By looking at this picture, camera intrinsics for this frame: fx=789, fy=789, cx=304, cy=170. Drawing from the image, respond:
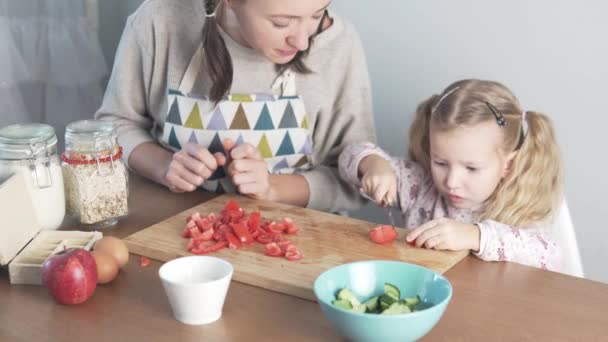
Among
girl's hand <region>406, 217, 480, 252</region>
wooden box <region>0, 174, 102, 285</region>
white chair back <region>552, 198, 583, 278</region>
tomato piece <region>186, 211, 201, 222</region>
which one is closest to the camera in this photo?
wooden box <region>0, 174, 102, 285</region>

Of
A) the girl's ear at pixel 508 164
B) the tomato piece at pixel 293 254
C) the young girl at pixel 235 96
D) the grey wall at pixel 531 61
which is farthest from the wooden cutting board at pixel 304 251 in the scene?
the grey wall at pixel 531 61

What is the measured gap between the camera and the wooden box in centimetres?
120

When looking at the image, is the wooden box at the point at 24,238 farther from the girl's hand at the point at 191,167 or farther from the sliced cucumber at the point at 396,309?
the sliced cucumber at the point at 396,309

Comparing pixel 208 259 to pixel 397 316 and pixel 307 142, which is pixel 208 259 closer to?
pixel 397 316

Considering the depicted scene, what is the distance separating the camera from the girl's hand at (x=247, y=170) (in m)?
1.56

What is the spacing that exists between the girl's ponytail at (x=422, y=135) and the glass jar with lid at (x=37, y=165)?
753 millimetres

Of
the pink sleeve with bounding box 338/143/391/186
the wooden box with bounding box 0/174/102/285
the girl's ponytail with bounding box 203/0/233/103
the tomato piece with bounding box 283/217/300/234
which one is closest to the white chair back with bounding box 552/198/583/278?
the pink sleeve with bounding box 338/143/391/186

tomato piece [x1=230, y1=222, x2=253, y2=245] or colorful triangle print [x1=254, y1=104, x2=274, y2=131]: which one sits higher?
colorful triangle print [x1=254, y1=104, x2=274, y2=131]

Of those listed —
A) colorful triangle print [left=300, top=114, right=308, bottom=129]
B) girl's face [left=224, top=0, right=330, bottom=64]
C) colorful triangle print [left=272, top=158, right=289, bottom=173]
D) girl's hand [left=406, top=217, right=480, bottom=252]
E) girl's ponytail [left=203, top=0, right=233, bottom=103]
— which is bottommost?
colorful triangle print [left=272, top=158, right=289, bottom=173]

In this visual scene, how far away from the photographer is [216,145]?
172cm

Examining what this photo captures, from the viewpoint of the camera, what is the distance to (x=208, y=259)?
1.13 m

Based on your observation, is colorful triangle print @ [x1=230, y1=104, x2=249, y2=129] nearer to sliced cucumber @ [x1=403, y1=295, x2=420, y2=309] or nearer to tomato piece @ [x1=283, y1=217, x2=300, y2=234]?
tomato piece @ [x1=283, y1=217, x2=300, y2=234]

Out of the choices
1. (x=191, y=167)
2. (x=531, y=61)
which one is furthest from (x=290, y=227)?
(x=531, y=61)

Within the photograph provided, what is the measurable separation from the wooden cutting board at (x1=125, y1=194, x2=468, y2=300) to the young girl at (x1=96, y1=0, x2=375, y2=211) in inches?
8.9
